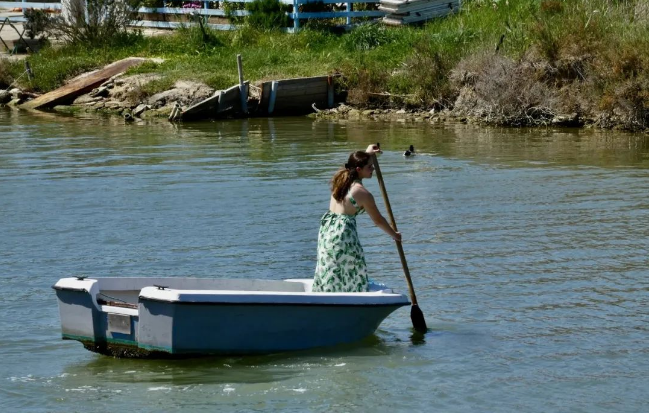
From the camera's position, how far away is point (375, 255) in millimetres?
13312

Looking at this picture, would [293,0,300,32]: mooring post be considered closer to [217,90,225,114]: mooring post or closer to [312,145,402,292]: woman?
[217,90,225,114]: mooring post

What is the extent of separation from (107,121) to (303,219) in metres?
13.7

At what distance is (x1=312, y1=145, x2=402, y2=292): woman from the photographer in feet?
31.7

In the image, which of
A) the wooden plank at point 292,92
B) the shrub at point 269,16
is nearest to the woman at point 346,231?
the wooden plank at point 292,92

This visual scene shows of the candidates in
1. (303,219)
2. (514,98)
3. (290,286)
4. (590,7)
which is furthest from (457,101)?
(290,286)

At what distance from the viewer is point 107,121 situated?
27906 mm

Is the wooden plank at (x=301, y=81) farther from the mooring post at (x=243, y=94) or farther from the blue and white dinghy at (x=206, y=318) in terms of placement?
the blue and white dinghy at (x=206, y=318)

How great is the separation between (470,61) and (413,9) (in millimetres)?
7087

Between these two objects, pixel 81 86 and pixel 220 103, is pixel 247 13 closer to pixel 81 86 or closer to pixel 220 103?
pixel 81 86

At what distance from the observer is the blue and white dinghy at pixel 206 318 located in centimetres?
893

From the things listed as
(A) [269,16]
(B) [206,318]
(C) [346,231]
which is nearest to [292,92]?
(A) [269,16]

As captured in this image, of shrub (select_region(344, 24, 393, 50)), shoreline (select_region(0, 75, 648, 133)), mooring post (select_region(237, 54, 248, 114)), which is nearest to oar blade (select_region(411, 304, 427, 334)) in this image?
shoreline (select_region(0, 75, 648, 133))

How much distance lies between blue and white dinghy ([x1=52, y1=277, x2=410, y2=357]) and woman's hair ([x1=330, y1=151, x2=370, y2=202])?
3.03 feet

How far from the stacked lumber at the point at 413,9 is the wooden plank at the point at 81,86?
721cm
